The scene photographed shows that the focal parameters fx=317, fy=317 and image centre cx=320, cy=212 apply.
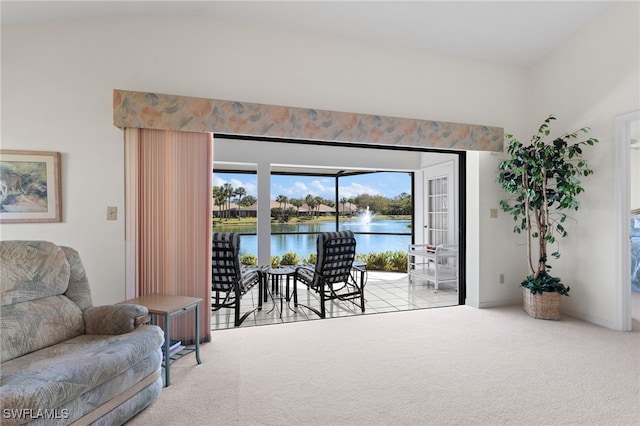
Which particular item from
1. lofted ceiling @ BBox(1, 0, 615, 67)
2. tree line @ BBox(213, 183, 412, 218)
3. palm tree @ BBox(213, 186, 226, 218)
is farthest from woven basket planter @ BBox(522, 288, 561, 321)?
palm tree @ BBox(213, 186, 226, 218)

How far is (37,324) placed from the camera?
1.94 m

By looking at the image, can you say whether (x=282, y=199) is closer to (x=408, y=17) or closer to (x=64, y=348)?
(x=408, y=17)

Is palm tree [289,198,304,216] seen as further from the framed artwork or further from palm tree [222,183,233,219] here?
the framed artwork

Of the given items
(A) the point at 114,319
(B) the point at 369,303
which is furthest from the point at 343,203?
(A) the point at 114,319

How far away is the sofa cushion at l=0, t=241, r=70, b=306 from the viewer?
6.37ft

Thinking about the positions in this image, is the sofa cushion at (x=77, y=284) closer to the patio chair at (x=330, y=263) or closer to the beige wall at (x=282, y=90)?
the beige wall at (x=282, y=90)

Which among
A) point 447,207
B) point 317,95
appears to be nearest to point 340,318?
point 317,95

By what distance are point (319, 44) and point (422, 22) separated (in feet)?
3.57

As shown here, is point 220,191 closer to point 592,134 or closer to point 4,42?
point 4,42

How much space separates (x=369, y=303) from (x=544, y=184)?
2.56 metres

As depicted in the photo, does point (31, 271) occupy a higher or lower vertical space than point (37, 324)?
higher

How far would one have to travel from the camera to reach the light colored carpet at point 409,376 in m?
1.91

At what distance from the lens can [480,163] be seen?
400 cm

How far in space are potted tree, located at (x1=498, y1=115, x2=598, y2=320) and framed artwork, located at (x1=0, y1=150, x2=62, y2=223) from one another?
4564 mm
